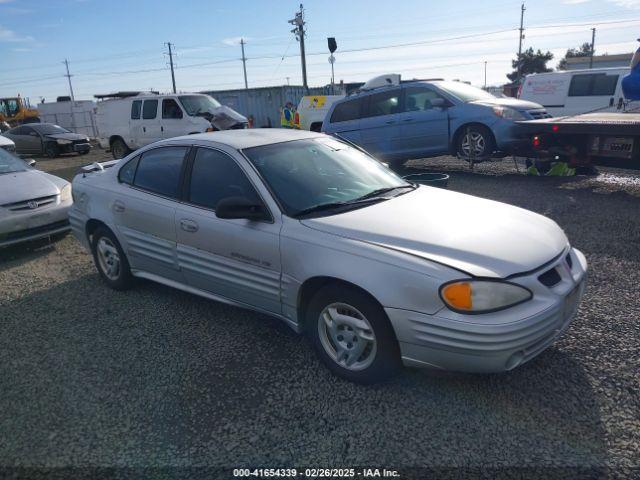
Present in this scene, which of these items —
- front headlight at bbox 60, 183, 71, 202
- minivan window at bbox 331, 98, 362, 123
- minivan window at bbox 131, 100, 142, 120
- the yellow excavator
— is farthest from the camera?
the yellow excavator

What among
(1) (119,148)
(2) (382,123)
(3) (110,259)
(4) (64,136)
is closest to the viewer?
(3) (110,259)

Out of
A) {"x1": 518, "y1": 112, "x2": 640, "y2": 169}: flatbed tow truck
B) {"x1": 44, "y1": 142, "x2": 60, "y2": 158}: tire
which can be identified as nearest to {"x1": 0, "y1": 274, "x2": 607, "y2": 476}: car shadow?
{"x1": 518, "y1": 112, "x2": 640, "y2": 169}: flatbed tow truck

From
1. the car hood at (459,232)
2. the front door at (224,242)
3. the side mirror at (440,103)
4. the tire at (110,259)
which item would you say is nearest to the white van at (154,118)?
the side mirror at (440,103)

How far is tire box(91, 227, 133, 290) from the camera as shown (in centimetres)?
464

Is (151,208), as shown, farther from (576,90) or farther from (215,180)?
(576,90)

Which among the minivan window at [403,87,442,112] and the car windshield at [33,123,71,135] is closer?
the minivan window at [403,87,442,112]

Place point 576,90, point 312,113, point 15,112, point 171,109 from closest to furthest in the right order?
point 576,90 < point 171,109 < point 312,113 < point 15,112

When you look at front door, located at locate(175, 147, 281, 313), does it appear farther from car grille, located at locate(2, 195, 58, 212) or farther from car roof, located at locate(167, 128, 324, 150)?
car grille, located at locate(2, 195, 58, 212)

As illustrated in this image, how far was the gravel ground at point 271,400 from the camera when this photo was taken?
2518 millimetres

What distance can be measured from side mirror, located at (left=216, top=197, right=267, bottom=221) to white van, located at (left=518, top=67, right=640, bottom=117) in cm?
1193

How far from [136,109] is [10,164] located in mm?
8452

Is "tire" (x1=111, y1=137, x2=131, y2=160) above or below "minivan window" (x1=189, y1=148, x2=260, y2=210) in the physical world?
below

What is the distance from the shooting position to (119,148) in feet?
53.6

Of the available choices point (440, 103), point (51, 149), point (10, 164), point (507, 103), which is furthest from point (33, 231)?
point (51, 149)
